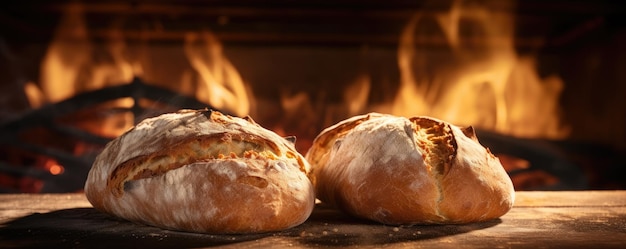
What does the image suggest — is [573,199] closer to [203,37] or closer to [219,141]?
[219,141]

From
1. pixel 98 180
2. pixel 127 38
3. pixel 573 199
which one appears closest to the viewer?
pixel 98 180

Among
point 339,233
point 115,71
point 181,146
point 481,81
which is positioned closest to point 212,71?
point 115,71

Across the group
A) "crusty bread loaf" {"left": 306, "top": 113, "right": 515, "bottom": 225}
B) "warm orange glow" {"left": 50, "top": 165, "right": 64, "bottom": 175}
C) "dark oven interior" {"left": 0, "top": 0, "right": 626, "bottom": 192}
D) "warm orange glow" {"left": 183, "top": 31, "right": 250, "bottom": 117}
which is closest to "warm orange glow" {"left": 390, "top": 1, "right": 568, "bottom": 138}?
"dark oven interior" {"left": 0, "top": 0, "right": 626, "bottom": 192}

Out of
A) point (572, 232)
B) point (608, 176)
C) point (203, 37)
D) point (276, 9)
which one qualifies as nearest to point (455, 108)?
point (608, 176)

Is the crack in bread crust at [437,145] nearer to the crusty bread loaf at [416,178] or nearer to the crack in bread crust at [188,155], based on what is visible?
the crusty bread loaf at [416,178]

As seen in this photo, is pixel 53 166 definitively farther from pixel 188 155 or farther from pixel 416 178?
pixel 416 178

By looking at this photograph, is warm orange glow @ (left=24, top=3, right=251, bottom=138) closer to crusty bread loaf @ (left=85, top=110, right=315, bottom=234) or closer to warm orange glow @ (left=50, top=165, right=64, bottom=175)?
warm orange glow @ (left=50, top=165, right=64, bottom=175)

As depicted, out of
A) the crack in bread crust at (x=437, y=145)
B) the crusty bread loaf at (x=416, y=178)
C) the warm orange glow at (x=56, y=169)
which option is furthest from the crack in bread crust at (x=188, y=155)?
the warm orange glow at (x=56, y=169)
